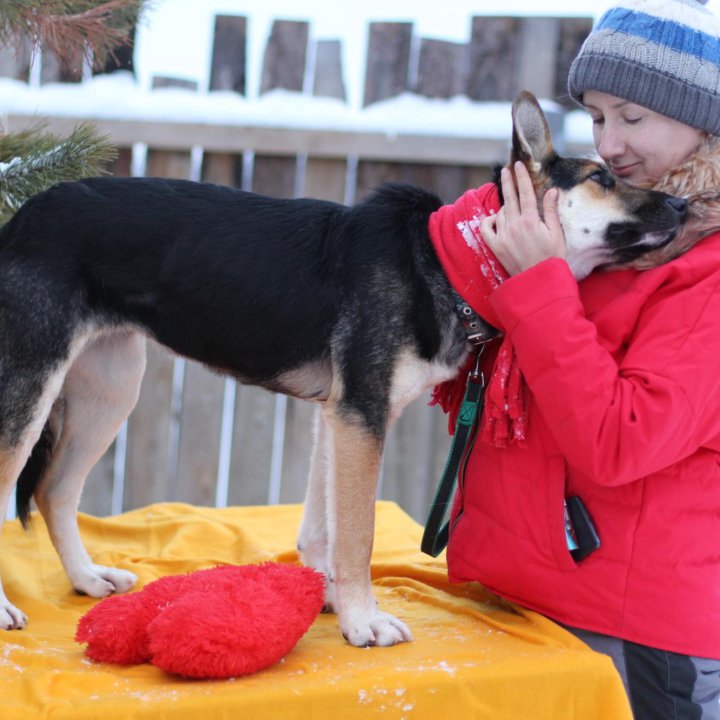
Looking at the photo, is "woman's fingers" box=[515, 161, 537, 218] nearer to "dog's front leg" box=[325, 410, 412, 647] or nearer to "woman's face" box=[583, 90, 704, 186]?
"woman's face" box=[583, 90, 704, 186]

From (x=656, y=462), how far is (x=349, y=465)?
68cm

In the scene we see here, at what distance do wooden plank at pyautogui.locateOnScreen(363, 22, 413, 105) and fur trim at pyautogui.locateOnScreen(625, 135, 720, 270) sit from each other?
7.92 ft

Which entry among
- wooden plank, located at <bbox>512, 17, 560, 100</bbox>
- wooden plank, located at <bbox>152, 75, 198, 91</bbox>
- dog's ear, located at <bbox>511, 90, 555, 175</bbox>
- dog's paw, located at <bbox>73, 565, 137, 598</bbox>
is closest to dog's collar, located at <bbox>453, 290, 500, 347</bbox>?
dog's ear, located at <bbox>511, 90, 555, 175</bbox>

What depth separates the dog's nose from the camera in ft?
7.06

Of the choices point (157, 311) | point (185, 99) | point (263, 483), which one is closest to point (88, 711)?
point (157, 311)

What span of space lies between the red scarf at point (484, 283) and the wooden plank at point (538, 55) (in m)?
2.27

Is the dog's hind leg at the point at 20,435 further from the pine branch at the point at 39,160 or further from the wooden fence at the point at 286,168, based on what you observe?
the wooden fence at the point at 286,168

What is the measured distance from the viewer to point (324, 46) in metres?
4.45

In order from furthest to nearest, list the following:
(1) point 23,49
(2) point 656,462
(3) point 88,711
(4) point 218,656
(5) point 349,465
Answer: (1) point 23,49, (5) point 349,465, (2) point 656,462, (4) point 218,656, (3) point 88,711

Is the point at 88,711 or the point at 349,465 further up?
the point at 349,465

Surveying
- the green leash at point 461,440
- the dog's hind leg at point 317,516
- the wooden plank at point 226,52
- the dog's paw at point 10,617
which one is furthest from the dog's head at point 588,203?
the wooden plank at point 226,52

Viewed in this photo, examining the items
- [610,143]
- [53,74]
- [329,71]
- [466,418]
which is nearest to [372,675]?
[466,418]

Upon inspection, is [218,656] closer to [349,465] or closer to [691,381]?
[349,465]

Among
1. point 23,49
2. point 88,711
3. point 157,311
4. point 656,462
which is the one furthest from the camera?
point 23,49
